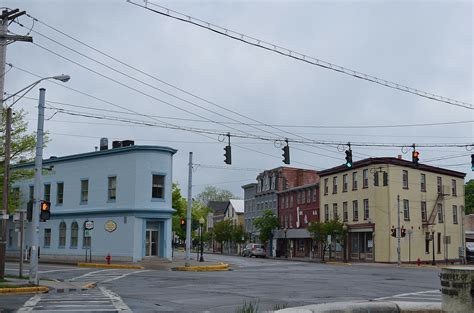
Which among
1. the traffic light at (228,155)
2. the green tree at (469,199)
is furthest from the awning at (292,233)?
the traffic light at (228,155)

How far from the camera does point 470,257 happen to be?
66.3 meters

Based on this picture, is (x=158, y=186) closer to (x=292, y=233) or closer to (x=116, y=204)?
(x=116, y=204)

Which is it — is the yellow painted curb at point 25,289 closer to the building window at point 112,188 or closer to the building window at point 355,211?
the building window at point 112,188

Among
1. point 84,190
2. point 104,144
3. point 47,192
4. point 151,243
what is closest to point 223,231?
point 47,192

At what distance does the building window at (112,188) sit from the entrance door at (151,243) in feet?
13.2

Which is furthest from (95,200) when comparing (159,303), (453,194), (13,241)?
(453,194)

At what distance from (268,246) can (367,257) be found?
2757cm

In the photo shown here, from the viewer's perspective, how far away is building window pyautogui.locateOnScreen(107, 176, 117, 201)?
47441 mm

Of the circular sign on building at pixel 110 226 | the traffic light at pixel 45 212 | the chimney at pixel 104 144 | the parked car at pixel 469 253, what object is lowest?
the parked car at pixel 469 253

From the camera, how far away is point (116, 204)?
46812mm

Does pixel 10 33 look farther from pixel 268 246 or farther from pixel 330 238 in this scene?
pixel 268 246

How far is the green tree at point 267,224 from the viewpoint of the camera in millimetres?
84188

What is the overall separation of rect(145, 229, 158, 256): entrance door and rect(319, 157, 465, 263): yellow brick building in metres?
23.2

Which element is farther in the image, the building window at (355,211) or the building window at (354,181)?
the building window at (354,181)
